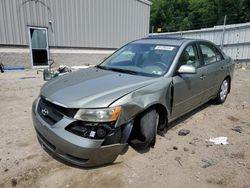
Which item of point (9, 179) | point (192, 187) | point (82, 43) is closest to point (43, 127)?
point (9, 179)

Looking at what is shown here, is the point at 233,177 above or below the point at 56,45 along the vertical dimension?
below

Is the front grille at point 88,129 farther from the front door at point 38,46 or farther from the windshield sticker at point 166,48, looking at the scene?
the front door at point 38,46

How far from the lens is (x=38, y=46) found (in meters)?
10.6

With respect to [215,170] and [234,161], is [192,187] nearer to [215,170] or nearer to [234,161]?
[215,170]

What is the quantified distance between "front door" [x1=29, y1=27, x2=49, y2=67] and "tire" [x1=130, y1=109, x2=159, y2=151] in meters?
9.45

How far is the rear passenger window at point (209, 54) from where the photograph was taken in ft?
13.8

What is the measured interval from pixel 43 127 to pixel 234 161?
254 cm

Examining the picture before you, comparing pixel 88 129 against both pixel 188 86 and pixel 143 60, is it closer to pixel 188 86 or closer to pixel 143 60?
pixel 143 60

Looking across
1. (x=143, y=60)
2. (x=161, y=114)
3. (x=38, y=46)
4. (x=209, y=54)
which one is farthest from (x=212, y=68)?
(x=38, y=46)

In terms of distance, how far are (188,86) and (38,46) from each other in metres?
9.28

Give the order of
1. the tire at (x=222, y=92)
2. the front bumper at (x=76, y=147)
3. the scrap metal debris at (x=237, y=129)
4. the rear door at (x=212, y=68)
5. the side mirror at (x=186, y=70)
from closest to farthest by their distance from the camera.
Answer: the front bumper at (x=76, y=147), the side mirror at (x=186, y=70), the scrap metal debris at (x=237, y=129), the rear door at (x=212, y=68), the tire at (x=222, y=92)

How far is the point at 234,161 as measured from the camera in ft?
9.25

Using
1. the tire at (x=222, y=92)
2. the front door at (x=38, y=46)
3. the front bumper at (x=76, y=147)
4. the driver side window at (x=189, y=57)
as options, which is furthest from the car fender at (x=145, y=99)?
the front door at (x=38, y=46)

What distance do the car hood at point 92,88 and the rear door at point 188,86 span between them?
59 cm
